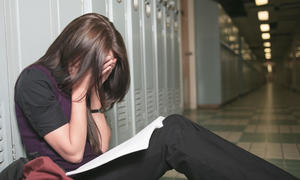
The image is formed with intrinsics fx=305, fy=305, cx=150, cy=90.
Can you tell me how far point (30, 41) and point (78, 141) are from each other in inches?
23.2

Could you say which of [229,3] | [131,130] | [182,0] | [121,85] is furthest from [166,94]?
[229,3]

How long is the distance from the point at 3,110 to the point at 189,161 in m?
0.79

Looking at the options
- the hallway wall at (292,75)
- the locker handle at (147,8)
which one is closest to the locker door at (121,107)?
the locker handle at (147,8)

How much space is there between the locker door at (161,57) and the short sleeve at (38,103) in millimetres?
2211

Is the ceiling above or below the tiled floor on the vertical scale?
above

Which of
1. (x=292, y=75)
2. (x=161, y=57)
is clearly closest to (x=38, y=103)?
(x=161, y=57)

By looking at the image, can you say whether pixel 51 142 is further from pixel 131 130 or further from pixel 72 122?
pixel 131 130

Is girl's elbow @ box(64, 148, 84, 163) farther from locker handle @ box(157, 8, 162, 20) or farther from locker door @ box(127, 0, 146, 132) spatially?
locker handle @ box(157, 8, 162, 20)

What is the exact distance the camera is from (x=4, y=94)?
127 cm

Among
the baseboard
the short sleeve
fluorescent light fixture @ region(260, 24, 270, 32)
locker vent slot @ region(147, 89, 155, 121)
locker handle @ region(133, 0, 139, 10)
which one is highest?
fluorescent light fixture @ region(260, 24, 270, 32)

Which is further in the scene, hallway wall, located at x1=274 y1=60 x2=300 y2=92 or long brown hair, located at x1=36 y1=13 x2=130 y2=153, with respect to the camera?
hallway wall, located at x1=274 y1=60 x2=300 y2=92

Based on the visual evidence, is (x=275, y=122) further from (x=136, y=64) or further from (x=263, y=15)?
(x=263, y=15)

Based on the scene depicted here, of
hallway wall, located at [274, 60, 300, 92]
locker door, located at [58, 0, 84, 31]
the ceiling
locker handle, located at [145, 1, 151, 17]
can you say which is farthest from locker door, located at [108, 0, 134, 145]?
hallway wall, located at [274, 60, 300, 92]

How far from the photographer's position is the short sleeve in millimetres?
1061
